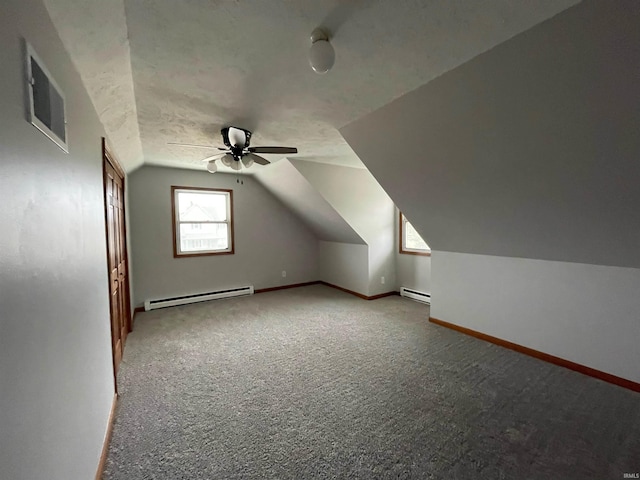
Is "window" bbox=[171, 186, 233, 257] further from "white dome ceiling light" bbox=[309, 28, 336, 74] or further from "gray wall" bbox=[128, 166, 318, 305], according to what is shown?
"white dome ceiling light" bbox=[309, 28, 336, 74]

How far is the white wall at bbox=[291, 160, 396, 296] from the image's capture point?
4.39 m

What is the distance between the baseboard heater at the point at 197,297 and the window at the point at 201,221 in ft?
2.33

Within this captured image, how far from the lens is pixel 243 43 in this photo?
4.98ft

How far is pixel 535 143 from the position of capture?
1894 millimetres

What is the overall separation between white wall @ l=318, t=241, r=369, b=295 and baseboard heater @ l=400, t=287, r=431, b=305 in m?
0.69

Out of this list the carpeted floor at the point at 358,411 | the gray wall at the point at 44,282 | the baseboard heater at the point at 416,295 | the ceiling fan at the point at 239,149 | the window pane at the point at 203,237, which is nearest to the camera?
the gray wall at the point at 44,282

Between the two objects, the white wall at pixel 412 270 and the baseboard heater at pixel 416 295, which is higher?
the white wall at pixel 412 270

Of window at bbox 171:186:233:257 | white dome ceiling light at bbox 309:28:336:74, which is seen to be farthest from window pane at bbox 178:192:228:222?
white dome ceiling light at bbox 309:28:336:74

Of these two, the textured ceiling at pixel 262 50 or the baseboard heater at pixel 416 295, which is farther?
the baseboard heater at pixel 416 295

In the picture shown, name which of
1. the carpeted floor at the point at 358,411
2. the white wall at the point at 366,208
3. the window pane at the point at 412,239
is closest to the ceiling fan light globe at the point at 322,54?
the carpeted floor at the point at 358,411

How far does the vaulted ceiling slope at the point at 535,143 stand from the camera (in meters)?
1.37

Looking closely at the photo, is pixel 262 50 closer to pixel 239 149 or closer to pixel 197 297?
pixel 239 149

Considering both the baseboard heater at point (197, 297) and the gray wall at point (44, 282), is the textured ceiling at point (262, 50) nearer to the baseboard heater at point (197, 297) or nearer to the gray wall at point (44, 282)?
the gray wall at point (44, 282)

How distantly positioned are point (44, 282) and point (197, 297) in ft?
13.5
